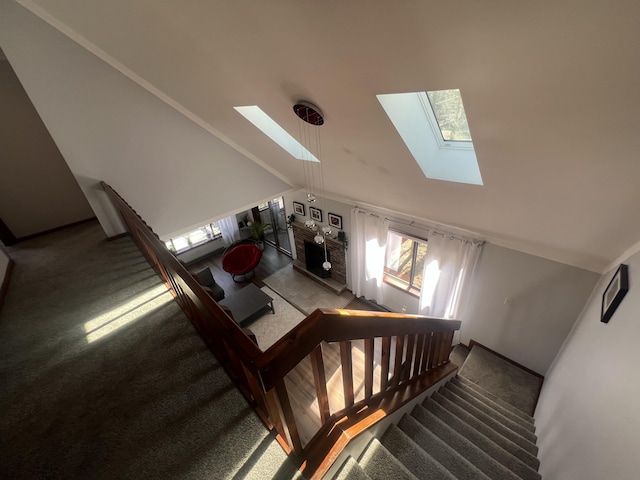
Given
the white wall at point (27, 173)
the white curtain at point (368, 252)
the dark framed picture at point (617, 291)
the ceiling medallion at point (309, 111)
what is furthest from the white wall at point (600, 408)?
the white wall at point (27, 173)

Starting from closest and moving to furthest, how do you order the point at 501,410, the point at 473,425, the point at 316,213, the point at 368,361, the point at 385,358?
the point at 368,361
the point at 385,358
the point at 473,425
the point at 501,410
the point at 316,213

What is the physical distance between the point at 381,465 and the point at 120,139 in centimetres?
434

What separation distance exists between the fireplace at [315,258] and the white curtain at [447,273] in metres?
2.56

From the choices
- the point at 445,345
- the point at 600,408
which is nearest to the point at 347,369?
the point at 600,408

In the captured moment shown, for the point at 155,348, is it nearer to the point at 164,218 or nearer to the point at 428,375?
the point at 428,375

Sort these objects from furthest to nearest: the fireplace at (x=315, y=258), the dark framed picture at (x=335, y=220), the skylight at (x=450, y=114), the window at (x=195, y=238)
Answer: the window at (x=195, y=238)
the fireplace at (x=315, y=258)
the dark framed picture at (x=335, y=220)
the skylight at (x=450, y=114)

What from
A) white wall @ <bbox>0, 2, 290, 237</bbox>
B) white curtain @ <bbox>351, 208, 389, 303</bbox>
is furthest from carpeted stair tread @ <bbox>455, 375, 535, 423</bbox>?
white wall @ <bbox>0, 2, 290, 237</bbox>

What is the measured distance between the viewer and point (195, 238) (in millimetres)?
7367

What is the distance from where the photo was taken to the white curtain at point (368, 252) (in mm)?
4613

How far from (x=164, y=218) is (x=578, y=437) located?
16.4 feet

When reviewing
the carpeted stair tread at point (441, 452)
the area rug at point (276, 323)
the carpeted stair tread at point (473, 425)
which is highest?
the carpeted stair tread at point (441, 452)

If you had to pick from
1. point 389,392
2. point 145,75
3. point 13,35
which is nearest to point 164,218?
point 145,75

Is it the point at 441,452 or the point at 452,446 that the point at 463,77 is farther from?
the point at 452,446

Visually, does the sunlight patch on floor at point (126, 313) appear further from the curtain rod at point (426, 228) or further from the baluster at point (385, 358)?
the curtain rod at point (426, 228)
